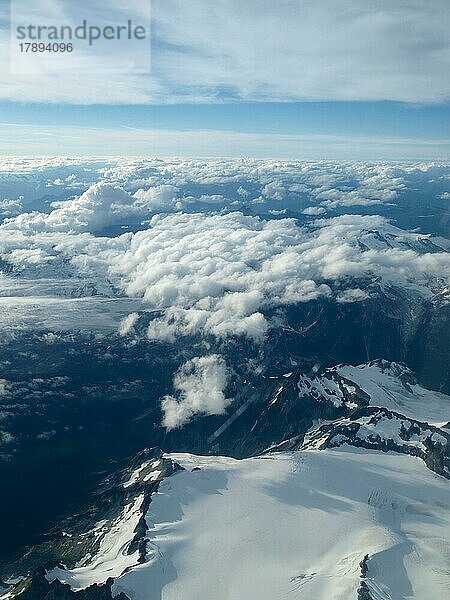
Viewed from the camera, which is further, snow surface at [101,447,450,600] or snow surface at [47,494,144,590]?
snow surface at [47,494,144,590]

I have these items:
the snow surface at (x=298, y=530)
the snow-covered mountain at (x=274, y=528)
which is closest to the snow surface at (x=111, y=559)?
the snow-covered mountain at (x=274, y=528)

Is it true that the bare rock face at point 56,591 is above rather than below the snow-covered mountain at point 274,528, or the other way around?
above

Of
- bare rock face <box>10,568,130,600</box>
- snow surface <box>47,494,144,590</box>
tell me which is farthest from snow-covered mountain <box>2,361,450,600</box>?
snow surface <box>47,494,144,590</box>

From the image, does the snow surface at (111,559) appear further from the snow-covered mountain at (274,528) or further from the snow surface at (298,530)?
the snow surface at (298,530)

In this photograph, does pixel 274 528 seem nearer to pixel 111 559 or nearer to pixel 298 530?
pixel 298 530

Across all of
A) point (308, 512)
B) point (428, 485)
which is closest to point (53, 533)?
point (308, 512)

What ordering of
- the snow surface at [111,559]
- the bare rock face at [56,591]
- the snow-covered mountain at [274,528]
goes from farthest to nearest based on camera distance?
1. the snow surface at [111,559]
2. the snow-covered mountain at [274,528]
3. the bare rock face at [56,591]

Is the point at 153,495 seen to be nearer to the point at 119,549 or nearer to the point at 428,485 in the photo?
the point at 119,549

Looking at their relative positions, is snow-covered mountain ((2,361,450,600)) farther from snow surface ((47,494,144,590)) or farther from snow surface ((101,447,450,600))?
snow surface ((47,494,144,590))
